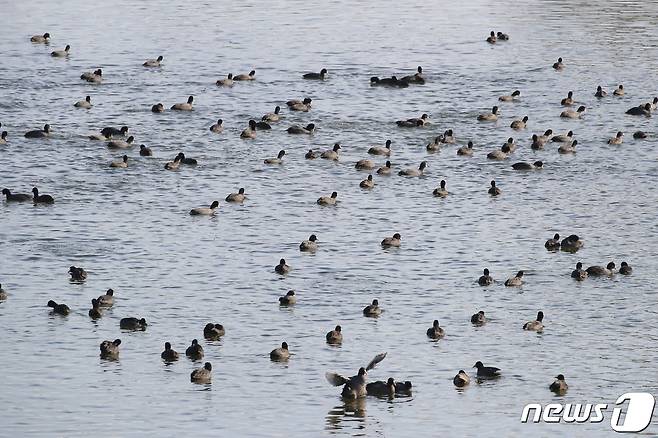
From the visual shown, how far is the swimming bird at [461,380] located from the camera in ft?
171

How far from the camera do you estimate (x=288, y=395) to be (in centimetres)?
5128

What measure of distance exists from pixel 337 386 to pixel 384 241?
Answer: 15.7 m

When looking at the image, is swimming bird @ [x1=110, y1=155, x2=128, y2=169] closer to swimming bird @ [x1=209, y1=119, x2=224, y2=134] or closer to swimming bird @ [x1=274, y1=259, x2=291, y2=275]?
swimming bird @ [x1=209, y1=119, x2=224, y2=134]

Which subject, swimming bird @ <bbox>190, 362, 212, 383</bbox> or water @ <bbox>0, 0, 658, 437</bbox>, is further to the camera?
swimming bird @ <bbox>190, 362, 212, 383</bbox>

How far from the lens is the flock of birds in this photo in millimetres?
52188

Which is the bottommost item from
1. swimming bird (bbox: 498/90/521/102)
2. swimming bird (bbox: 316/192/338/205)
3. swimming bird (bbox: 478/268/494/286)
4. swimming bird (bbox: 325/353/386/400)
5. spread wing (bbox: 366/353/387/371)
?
swimming bird (bbox: 498/90/521/102)

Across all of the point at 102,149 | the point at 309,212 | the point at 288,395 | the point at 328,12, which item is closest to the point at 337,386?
the point at 288,395

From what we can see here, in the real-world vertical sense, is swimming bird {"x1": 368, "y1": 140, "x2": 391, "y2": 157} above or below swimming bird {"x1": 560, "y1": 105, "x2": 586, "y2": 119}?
above

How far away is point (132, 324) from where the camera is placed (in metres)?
56.3

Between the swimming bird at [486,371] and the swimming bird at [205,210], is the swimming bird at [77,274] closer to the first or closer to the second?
the swimming bird at [205,210]

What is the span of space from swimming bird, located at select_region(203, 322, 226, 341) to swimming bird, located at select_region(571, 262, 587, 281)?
14486mm

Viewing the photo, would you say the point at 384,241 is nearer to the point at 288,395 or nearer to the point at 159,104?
the point at 288,395

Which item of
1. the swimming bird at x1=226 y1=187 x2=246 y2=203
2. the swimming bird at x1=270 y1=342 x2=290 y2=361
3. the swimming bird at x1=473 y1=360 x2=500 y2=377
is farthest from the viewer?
the swimming bird at x1=226 y1=187 x2=246 y2=203

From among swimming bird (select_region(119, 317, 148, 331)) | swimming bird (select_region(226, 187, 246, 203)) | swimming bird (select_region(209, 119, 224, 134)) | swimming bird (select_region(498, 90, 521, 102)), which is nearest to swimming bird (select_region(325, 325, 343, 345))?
swimming bird (select_region(119, 317, 148, 331))
